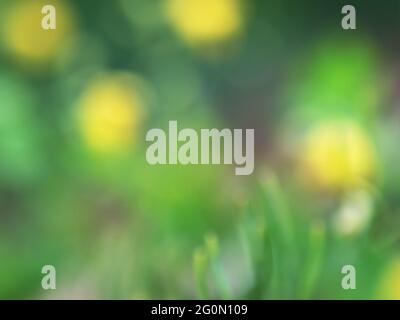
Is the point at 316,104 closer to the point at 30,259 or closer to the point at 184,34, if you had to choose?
the point at 184,34

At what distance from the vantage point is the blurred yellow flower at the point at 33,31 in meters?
1.47

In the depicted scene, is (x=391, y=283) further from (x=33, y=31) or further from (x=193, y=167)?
(x=33, y=31)

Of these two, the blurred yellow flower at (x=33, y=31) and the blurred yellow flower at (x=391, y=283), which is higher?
the blurred yellow flower at (x=33, y=31)

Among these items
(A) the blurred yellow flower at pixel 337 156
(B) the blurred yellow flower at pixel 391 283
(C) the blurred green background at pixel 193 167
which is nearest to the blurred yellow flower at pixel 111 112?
(C) the blurred green background at pixel 193 167

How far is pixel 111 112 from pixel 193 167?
0.34ft

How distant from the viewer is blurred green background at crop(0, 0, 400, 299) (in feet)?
4.82

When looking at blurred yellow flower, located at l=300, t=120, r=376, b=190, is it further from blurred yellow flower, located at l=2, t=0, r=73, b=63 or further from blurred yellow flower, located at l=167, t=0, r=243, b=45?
blurred yellow flower, located at l=2, t=0, r=73, b=63

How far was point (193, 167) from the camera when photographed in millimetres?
1473

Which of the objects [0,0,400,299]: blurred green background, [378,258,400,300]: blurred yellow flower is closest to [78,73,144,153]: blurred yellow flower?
[0,0,400,299]: blurred green background

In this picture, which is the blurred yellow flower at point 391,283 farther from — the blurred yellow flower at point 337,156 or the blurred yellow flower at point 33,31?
the blurred yellow flower at point 33,31

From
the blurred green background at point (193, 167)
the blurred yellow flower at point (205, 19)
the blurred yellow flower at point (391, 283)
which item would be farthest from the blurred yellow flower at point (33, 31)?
the blurred yellow flower at point (391, 283)

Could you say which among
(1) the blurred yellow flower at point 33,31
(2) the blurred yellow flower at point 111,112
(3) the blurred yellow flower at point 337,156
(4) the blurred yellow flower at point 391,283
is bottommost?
(4) the blurred yellow flower at point 391,283

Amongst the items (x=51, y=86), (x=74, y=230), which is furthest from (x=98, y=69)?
(x=74, y=230)

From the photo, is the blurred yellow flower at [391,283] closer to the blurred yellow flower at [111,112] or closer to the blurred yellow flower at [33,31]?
the blurred yellow flower at [111,112]
